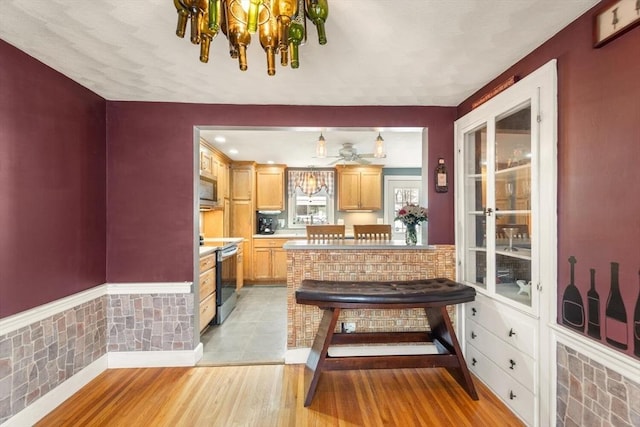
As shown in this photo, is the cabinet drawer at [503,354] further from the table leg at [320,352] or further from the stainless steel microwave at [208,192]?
the stainless steel microwave at [208,192]

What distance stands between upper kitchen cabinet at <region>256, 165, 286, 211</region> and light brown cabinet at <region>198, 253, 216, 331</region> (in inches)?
94.4

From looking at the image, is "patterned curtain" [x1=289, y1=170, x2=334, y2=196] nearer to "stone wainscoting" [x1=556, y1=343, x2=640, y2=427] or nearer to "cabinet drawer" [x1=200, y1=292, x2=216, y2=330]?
"cabinet drawer" [x1=200, y1=292, x2=216, y2=330]

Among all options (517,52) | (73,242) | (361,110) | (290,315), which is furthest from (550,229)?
(73,242)

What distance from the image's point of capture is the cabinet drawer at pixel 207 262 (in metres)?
3.10

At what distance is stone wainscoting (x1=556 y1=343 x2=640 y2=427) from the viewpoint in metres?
1.30

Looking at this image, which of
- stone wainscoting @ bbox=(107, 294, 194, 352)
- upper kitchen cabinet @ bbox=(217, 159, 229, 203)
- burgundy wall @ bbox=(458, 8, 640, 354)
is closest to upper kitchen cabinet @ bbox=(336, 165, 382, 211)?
upper kitchen cabinet @ bbox=(217, 159, 229, 203)

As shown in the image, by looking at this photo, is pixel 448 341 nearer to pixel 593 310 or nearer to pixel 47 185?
pixel 593 310

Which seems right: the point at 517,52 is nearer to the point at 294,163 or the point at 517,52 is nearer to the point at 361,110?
the point at 361,110

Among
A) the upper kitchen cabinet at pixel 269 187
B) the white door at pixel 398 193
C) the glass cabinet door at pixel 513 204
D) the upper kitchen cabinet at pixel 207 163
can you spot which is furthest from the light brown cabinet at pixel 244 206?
the glass cabinet door at pixel 513 204

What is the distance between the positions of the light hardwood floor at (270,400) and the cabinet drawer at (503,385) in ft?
0.19

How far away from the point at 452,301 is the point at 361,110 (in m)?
1.75

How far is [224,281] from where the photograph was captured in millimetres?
3703

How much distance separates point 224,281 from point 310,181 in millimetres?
2895

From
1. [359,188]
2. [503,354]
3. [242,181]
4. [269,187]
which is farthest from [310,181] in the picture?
[503,354]
